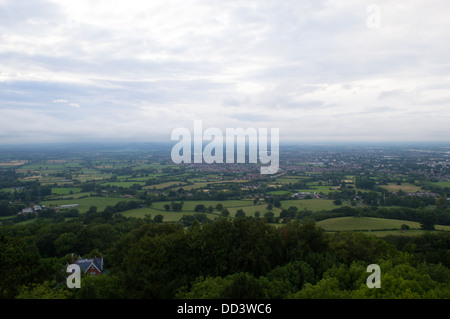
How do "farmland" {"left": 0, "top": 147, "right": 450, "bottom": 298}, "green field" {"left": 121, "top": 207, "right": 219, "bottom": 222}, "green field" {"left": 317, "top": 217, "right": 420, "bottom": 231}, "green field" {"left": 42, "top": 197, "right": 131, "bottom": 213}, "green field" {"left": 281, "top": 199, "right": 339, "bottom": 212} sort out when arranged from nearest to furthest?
"farmland" {"left": 0, "top": 147, "right": 450, "bottom": 298} → "green field" {"left": 317, "top": 217, "right": 420, "bottom": 231} → "green field" {"left": 121, "top": 207, "right": 219, "bottom": 222} → "green field" {"left": 281, "top": 199, "right": 339, "bottom": 212} → "green field" {"left": 42, "top": 197, "right": 131, "bottom": 213}

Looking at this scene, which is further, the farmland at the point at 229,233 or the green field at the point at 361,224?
the green field at the point at 361,224

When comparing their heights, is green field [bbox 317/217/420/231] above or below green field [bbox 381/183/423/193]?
below

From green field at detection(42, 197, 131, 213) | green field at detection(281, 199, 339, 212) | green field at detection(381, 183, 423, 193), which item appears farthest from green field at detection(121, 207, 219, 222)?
green field at detection(381, 183, 423, 193)

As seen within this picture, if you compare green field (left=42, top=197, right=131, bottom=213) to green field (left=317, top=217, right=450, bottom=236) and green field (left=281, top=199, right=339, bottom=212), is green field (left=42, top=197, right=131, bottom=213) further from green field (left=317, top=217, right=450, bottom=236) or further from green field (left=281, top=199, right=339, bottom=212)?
green field (left=317, top=217, right=450, bottom=236)

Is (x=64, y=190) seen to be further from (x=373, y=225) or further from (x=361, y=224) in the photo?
(x=373, y=225)

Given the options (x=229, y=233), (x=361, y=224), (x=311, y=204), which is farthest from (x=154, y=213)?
(x=361, y=224)

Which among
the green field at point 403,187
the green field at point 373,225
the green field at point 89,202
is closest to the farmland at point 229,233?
the green field at point 373,225

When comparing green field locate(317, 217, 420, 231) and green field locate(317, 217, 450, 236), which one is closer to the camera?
green field locate(317, 217, 450, 236)

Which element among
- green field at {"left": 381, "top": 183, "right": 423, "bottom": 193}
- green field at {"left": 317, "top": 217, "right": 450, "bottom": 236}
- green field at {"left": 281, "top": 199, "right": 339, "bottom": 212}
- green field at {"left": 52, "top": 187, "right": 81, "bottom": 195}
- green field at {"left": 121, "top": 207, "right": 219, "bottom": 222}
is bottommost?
green field at {"left": 121, "top": 207, "right": 219, "bottom": 222}

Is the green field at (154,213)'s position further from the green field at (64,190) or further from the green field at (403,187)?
the green field at (403,187)
